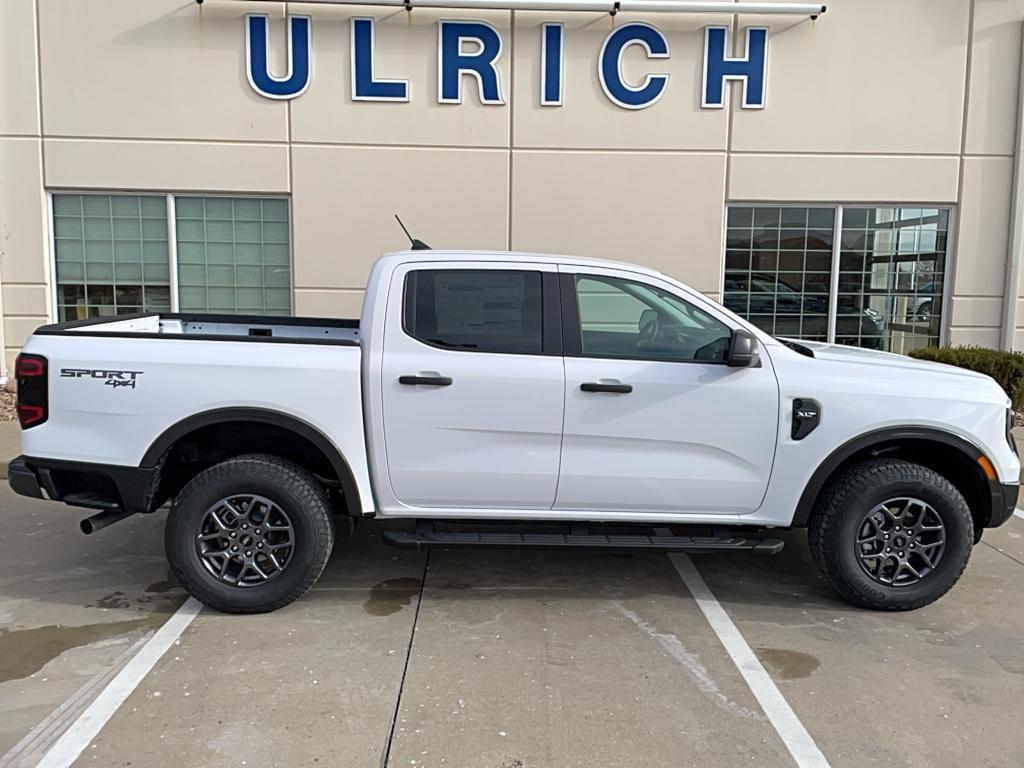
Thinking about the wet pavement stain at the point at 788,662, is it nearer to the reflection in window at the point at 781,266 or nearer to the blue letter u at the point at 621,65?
the reflection in window at the point at 781,266

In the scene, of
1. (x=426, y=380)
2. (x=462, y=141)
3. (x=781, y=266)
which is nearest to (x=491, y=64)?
(x=462, y=141)

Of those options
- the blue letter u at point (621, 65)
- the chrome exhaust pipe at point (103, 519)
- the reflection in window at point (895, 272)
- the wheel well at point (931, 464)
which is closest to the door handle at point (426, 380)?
the chrome exhaust pipe at point (103, 519)

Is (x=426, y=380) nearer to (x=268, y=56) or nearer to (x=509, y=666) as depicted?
(x=509, y=666)

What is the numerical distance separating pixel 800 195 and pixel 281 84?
6.34 meters

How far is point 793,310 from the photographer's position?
33.4 feet

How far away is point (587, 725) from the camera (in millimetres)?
3260

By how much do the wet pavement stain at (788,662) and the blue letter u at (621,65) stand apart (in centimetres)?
719

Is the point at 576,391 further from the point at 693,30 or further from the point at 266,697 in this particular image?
the point at 693,30

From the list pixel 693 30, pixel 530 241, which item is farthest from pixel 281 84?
pixel 693 30

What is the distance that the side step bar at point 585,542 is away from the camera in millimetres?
4273

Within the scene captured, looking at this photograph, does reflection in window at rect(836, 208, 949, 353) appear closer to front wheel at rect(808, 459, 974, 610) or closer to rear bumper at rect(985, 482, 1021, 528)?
rear bumper at rect(985, 482, 1021, 528)

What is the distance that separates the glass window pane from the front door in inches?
251

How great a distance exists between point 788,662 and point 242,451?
10.1ft

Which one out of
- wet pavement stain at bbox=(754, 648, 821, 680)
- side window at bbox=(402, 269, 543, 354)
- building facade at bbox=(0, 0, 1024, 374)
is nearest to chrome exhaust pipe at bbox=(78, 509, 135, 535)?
side window at bbox=(402, 269, 543, 354)
